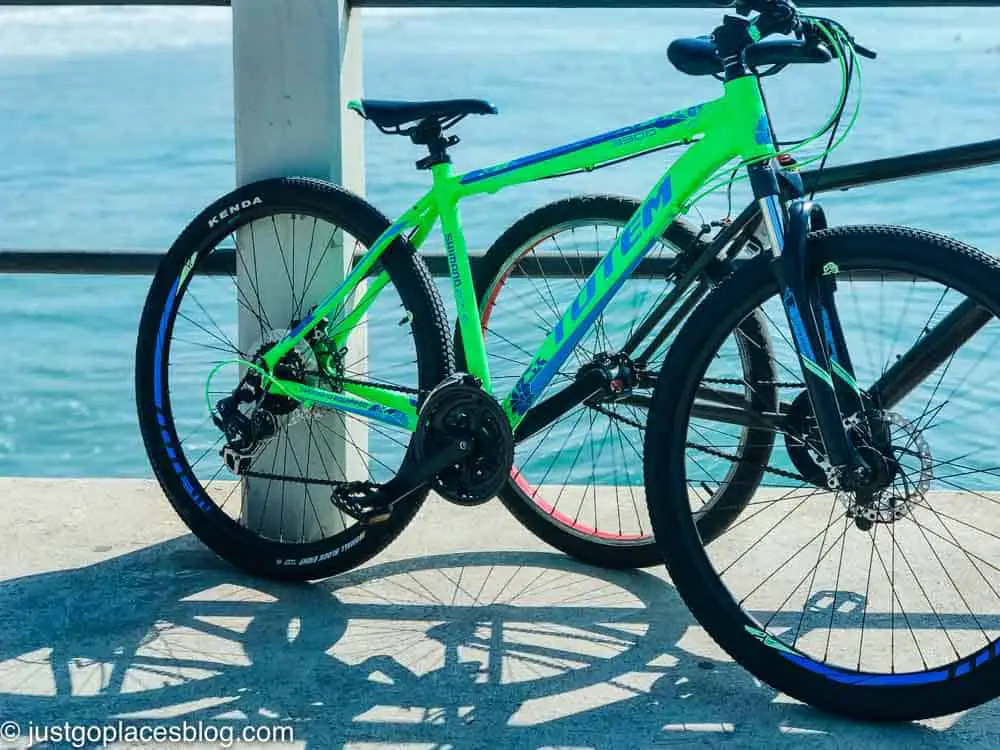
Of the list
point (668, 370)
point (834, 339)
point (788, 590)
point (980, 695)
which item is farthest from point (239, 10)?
point (980, 695)

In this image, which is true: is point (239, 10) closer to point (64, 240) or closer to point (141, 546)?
point (141, 546)

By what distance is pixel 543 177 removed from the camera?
2682 mm

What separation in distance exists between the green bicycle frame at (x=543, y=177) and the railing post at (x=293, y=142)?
190mm

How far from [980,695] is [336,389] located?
1.44m

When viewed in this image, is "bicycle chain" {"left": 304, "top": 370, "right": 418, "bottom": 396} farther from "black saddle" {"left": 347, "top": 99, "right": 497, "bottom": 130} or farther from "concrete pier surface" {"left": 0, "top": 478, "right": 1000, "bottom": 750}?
"black saddle" {"left": 347, "top": 99, "right": 497, "bottom": 130}

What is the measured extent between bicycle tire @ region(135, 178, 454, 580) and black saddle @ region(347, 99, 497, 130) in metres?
0.22

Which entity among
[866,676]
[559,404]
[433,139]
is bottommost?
[866,676]

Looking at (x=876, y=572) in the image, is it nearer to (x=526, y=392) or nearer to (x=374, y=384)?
(x=526, y=392)

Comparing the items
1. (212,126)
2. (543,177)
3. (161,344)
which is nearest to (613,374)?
(543,177)

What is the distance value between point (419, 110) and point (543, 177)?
0.92 feet

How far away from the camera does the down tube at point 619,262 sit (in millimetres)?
2514

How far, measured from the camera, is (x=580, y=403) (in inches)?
110

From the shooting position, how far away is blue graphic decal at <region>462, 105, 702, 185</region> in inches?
98.7

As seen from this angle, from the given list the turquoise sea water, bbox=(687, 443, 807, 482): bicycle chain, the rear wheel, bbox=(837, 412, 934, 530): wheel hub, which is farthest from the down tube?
the turquoise sea water
